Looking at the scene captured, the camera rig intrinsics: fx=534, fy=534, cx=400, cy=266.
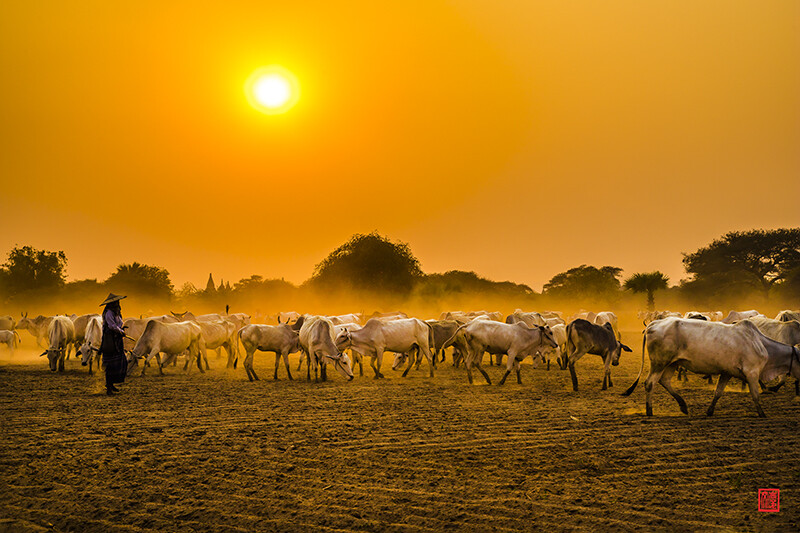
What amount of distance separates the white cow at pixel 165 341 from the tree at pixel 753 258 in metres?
66.3

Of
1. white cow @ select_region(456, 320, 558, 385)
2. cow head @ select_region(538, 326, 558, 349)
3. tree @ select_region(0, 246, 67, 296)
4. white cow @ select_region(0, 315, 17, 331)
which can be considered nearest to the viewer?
white cow @ select_region(456, 320, 558, 385)

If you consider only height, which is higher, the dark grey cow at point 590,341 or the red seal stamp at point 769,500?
the dark grey cow at point 590,341

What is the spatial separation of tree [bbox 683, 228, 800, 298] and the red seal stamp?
222ft

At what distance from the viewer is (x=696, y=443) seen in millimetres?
8242

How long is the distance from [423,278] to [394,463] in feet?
217

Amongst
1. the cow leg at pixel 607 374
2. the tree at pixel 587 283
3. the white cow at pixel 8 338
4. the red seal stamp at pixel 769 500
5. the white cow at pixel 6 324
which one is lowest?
the red seal stamp at pixel 769 500

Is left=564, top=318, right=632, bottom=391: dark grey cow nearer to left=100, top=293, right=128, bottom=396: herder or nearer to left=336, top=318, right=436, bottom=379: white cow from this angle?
left=336, top=318, right=436, bottom=379: white cow

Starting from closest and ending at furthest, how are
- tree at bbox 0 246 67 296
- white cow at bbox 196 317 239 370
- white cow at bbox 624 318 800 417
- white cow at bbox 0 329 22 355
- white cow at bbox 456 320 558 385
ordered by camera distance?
white cow at bbox 624 318 800 417 < white cow at bbox 456 320 558 385 < white cow at bbox 196 317 239 370 < white cow at bbox 0 329 22 355 < tree at bbox 0 246 67 296

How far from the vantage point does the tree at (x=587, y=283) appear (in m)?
78.6

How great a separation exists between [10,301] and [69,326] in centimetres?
5384

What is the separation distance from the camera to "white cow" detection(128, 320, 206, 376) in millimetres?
16625

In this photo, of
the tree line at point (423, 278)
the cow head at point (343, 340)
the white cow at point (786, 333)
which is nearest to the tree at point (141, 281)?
the tree line at point (423, 278)

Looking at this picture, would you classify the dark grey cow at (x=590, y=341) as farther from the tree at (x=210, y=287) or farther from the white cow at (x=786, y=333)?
the tree at (x=210, y=287)

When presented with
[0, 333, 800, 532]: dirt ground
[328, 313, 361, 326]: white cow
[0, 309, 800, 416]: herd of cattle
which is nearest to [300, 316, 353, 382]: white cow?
[0, 309, 800, 416]: herd of cattle
